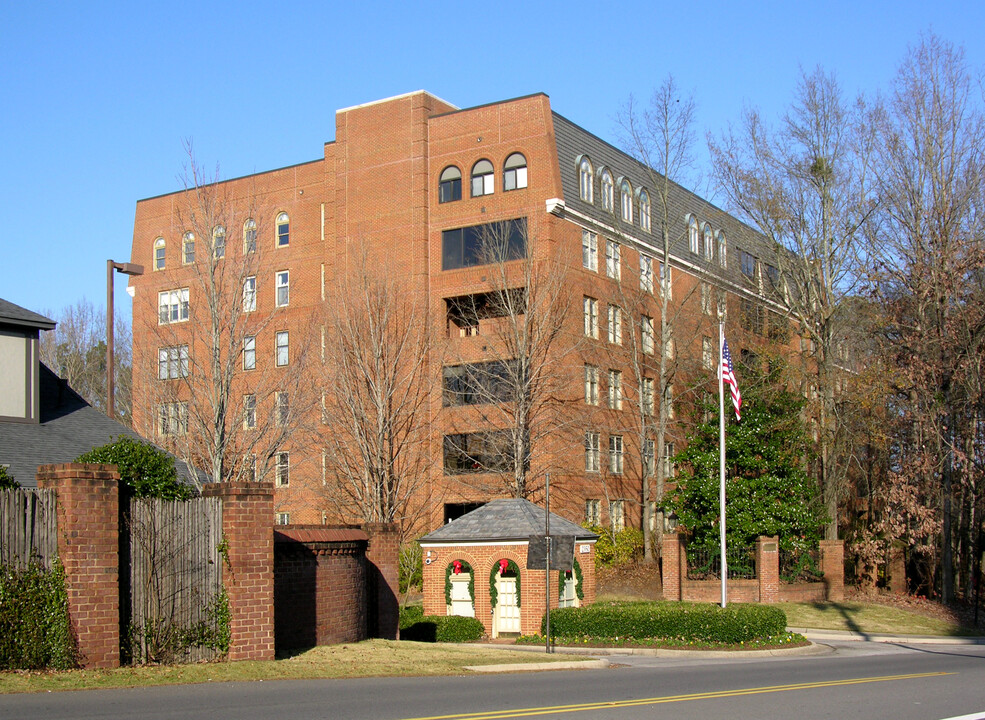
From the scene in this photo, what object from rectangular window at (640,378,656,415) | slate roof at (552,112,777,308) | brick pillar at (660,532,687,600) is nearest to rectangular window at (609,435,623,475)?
→ rectangular window at (640,378,656,415)

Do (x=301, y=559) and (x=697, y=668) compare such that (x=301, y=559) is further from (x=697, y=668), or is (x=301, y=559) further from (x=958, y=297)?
(x=958, y=297)

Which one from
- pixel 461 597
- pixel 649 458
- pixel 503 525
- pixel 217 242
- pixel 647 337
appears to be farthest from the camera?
pixel 647 337

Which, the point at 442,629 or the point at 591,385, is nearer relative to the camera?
the point at 442,629

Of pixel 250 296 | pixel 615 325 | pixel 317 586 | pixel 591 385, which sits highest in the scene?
pixel 250 296

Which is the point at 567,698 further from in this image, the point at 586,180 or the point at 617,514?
the point at 586,180

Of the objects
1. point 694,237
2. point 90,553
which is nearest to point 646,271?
point 694,237

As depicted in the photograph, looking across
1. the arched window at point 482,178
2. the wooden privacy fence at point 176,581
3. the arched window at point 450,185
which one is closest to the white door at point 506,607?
the wooden privacy fence at point 176,581

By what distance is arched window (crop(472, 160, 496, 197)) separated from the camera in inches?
1752

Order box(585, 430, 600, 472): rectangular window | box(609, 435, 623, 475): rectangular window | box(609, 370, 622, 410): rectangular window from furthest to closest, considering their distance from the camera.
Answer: box(609, 435, 623, 475): rectangular window, box(609, 370, 622, 410): rectangular window, box(585, 430, 600, 472): rectangular window

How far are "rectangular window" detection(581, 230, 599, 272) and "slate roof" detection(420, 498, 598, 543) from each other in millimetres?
15987

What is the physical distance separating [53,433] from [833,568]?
2700cm

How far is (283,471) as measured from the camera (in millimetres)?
48031

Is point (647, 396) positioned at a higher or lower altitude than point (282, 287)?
lower

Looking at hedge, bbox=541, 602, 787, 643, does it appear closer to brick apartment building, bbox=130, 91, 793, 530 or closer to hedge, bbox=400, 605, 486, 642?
hedge, bbox=400, 605, 486, 642
